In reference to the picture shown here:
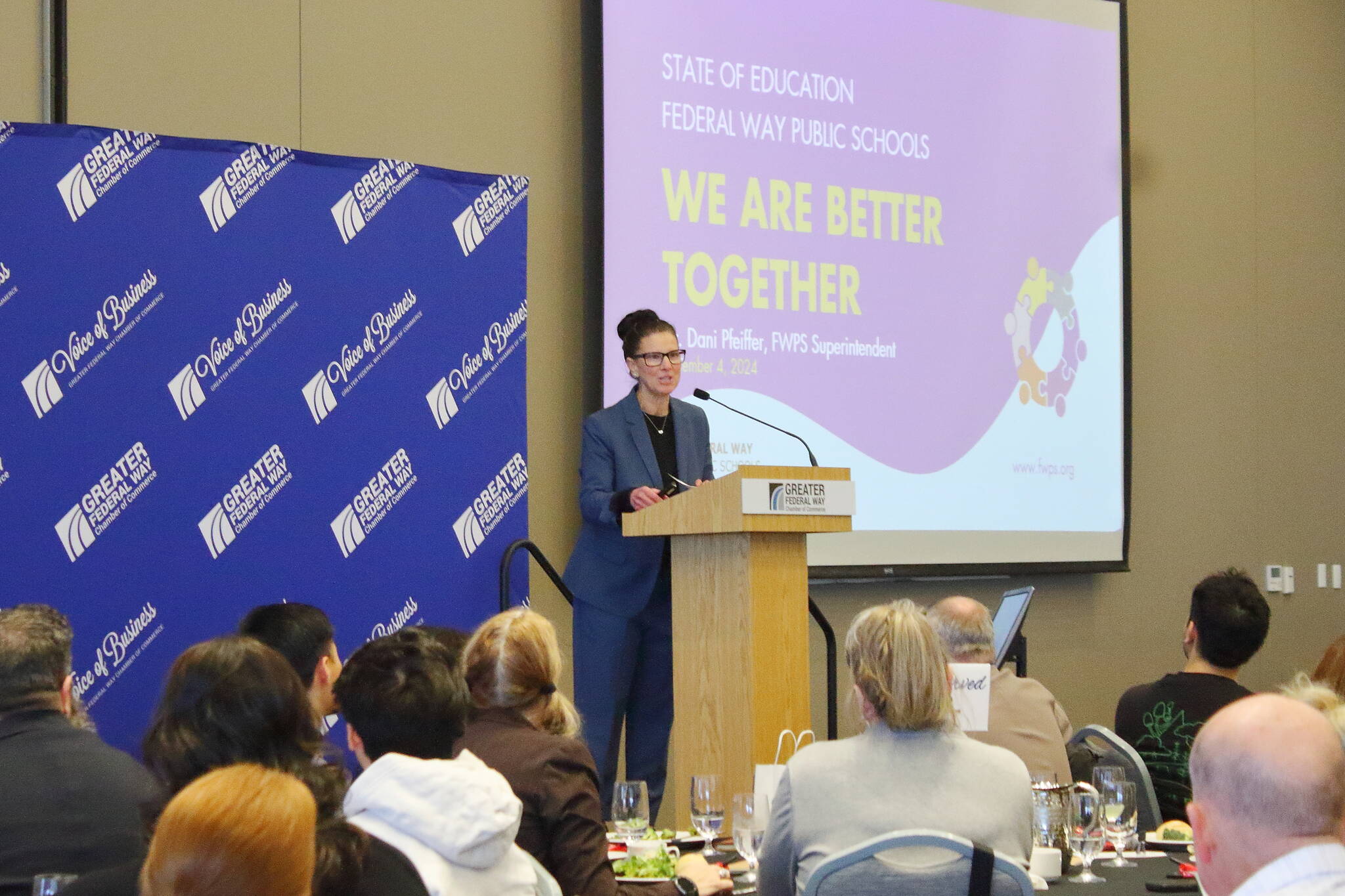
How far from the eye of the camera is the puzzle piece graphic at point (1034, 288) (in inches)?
244

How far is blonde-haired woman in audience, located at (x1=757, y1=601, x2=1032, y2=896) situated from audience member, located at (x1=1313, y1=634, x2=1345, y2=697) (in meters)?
1.18

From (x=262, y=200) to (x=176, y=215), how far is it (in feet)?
0.86

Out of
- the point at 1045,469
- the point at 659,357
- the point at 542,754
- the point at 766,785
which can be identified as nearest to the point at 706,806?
the point at 766,785

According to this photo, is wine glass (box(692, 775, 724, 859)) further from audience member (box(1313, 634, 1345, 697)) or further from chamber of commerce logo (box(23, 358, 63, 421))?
chamber of commerce logo (box(23, 358, 63, 421))

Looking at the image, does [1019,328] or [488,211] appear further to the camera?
[1019,328]

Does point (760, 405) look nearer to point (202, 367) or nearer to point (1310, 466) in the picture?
point (202, 367)

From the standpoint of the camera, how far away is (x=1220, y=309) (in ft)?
22.7

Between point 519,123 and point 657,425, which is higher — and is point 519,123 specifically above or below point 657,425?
above

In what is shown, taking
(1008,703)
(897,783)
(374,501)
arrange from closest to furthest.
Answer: (897,783)
(1008,703)
(374,501)

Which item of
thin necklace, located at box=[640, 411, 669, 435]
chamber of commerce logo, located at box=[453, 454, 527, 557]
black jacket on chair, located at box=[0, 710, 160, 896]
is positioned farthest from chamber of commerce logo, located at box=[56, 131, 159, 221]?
black jacket on chair, located at box=[0, 710, 160, 896]

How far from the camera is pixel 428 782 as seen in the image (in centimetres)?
184

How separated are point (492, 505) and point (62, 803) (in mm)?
2266

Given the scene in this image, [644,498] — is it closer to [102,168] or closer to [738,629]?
[738,629]

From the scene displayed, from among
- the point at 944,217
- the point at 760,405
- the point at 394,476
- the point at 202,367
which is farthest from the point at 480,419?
the point at 944,217
